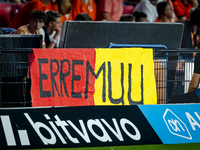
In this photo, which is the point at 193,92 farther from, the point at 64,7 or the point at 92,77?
the point at 64,7

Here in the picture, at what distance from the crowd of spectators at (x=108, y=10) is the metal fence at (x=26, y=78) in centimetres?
215

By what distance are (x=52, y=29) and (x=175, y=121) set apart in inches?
134

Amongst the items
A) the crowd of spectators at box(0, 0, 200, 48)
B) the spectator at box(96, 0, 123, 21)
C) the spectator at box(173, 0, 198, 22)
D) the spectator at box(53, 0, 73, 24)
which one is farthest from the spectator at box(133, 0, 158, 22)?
the spectator at box(53, 0, 73, 24)

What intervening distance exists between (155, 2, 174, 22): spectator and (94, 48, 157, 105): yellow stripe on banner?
3498 mm

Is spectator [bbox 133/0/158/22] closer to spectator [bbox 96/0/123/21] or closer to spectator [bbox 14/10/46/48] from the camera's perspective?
spectator [bbox 96/0/123/21]

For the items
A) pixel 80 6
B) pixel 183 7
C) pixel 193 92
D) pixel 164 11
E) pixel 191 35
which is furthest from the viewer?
pixel 183 7

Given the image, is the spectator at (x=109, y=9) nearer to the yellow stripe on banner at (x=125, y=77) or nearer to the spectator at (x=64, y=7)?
the spectator at (x=64, y=7)

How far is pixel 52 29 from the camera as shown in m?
6.25

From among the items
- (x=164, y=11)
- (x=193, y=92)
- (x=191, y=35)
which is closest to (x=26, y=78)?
(x=193, y=92)

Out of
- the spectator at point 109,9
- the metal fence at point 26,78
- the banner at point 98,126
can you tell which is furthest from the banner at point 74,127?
the spectator at point 109,9

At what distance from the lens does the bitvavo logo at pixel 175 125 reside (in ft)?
12.7

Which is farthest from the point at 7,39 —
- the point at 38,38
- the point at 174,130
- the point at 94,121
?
the point at 174,130

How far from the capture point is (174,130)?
12.8 feet

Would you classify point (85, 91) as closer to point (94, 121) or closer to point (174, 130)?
point (94, 121)
